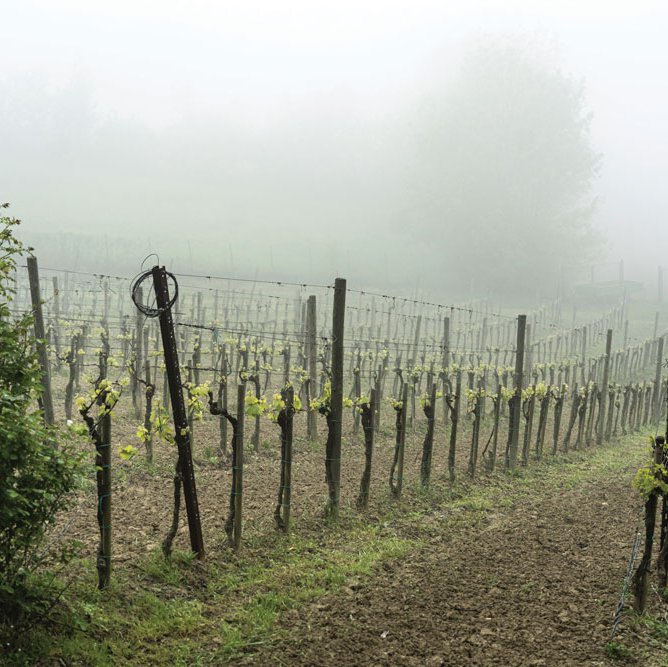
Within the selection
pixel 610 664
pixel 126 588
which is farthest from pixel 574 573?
pixel 126 588

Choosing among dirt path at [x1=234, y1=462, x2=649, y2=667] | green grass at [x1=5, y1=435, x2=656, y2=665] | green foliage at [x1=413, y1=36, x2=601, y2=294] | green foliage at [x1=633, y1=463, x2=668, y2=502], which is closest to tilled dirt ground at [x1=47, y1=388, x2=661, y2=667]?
dirt path at [x1=234, y1=462, x2=649, y2=667]

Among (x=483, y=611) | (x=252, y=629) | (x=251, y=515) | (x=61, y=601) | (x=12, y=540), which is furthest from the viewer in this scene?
(x=251, y=515)

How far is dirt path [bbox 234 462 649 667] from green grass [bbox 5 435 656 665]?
249 mm

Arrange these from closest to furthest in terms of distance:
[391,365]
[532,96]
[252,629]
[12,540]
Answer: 1. [12,540]
2. [252,629]
3. [391,365]
4. [532,96]

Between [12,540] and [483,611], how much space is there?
386 cm

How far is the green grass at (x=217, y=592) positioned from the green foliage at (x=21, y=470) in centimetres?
38

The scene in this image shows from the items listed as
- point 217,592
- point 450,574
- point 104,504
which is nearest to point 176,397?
point 104,504

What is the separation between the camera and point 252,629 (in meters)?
5.31

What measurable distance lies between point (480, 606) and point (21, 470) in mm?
4018

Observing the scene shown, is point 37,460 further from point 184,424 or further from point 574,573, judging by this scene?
point 574,573

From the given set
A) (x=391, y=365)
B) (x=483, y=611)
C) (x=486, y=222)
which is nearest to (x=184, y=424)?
(x=483, y=611)

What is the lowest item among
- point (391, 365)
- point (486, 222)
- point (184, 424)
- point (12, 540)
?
point (391, 365)

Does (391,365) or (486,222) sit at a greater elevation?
(486,222)

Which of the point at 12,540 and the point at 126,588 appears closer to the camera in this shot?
the point at 12,540
